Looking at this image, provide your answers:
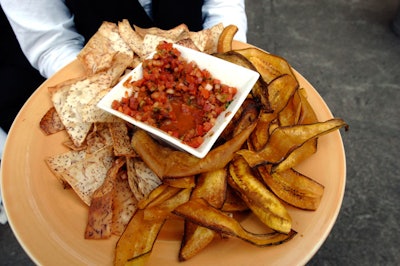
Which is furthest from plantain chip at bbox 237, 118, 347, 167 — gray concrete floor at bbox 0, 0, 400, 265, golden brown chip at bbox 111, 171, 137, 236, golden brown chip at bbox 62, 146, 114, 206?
gray concrete floor at bbox 0, 0, 400, 265

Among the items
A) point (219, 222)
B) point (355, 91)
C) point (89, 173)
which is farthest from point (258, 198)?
point (355, 91)

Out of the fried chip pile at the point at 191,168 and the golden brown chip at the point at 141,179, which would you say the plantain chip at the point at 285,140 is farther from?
the golden brown chip at the point at 141,179

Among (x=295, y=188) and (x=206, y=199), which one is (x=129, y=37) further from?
(x=295, y=188)

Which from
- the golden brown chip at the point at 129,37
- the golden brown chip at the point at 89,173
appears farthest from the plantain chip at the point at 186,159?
the golden brown chip at the point at 129,37

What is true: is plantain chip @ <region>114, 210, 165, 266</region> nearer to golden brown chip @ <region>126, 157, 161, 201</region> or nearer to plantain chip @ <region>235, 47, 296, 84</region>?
golden brown chip @ <region>126, 157, 161, 201</region>

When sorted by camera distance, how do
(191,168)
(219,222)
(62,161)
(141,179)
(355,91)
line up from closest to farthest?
(219,222) → (191,168) → (141,179) → (62,161) → (355,91)
